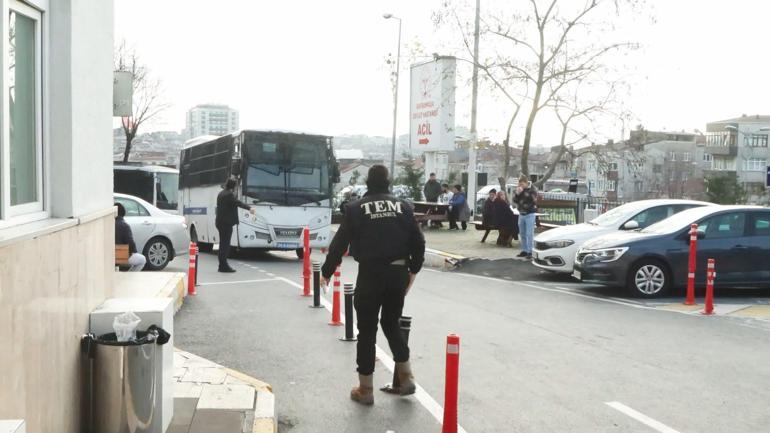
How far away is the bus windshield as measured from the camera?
18719 mm

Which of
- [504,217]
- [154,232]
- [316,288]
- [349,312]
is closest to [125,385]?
Answer: [349,312]

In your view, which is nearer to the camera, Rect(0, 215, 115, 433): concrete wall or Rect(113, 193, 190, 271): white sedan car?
Rect(0, 215, 115, 433): concrete wall

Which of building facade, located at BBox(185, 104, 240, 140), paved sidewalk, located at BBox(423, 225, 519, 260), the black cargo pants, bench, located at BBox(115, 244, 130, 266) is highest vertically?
building facade, located at BBox(185, 104, 240, 140)

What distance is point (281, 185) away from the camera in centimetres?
1900

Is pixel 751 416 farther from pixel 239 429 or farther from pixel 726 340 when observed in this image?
pixel 239 429

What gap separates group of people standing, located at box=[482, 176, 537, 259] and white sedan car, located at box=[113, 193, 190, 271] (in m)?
7.44

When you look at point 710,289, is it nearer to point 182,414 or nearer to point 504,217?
point 182,414

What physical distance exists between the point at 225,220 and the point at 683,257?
8895 mm

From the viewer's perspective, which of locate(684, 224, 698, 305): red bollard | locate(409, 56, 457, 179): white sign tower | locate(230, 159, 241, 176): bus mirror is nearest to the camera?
locate(684, 224, 698, 305): red bollard

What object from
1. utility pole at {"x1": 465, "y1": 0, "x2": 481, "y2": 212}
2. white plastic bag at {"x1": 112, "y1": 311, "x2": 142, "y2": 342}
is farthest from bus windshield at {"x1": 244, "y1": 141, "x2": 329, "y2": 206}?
white plastic bag at {"x1": 112, "y1": 311, "x2": 142, "y2": 342}

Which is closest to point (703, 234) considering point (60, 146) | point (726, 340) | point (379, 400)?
point (726, 340)

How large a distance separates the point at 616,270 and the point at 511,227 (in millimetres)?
7296

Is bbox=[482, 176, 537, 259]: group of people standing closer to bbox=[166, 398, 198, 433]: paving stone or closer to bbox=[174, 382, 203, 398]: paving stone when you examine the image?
bbox=[174, 382, 203, 398]: paving stone

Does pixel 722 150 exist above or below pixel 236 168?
above
